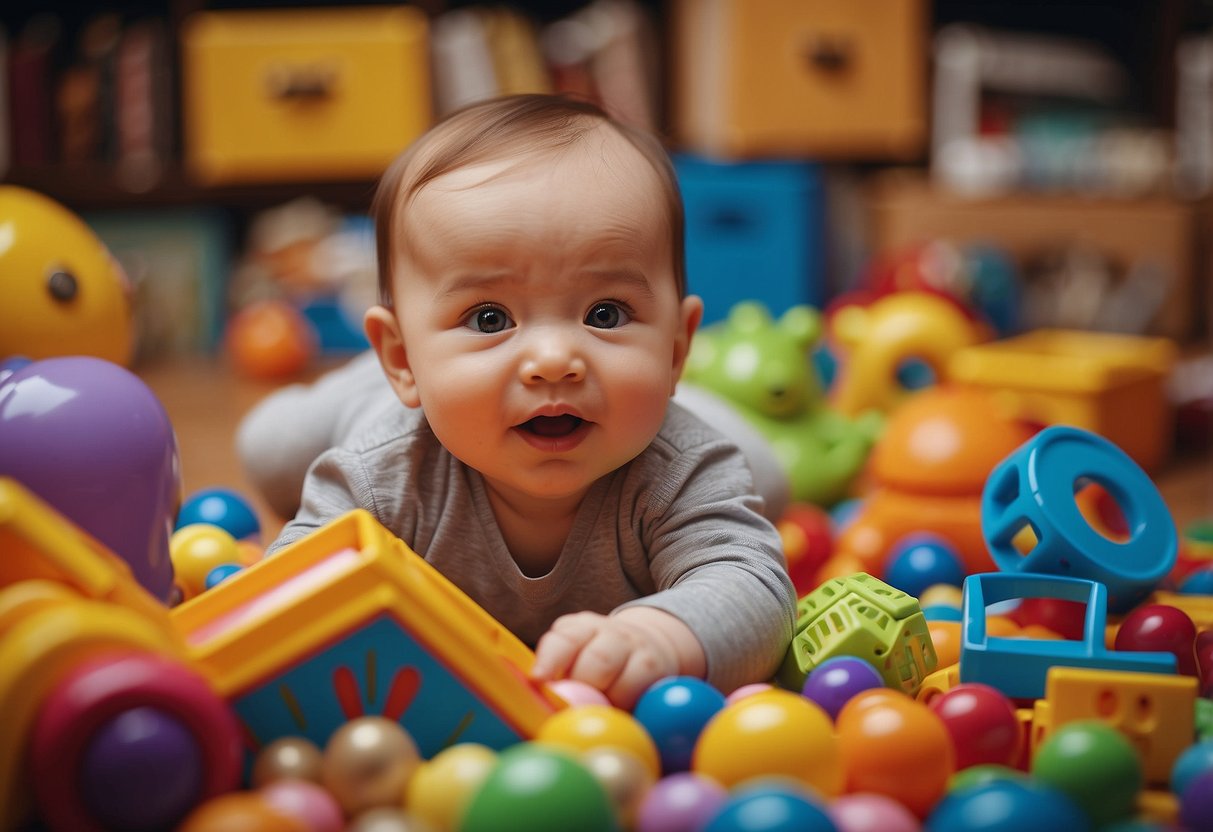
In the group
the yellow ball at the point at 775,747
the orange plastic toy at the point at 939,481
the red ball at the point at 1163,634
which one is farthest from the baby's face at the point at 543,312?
the orange plastic toy at the point at 939,481

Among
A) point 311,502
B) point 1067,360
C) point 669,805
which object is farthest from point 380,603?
point 1067,360

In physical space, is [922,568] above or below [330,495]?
below

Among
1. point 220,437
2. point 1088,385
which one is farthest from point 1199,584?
point 220,437

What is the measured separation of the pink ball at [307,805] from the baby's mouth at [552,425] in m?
0.28

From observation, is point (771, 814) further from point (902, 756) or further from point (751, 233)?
point (751, 233)

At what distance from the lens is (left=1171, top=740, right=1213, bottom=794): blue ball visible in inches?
24.9

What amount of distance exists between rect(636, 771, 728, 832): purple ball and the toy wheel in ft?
0.65

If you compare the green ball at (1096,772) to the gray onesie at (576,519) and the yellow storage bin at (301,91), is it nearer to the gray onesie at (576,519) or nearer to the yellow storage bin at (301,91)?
the gray onesie at (576,519)

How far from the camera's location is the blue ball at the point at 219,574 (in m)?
0.95

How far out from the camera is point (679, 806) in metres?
0.59

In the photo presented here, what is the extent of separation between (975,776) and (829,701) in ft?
0.46

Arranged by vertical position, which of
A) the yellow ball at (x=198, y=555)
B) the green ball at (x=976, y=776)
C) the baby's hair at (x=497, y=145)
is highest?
the baby's hair at (x=497, y=145)

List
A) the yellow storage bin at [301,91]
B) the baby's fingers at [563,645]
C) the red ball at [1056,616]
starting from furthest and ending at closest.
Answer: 1. the yellow storage bin at [301,91]
2. the red ball at [1056,616]
3. the baby's fingers at [563,645]

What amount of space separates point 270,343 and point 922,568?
58.6 inches
